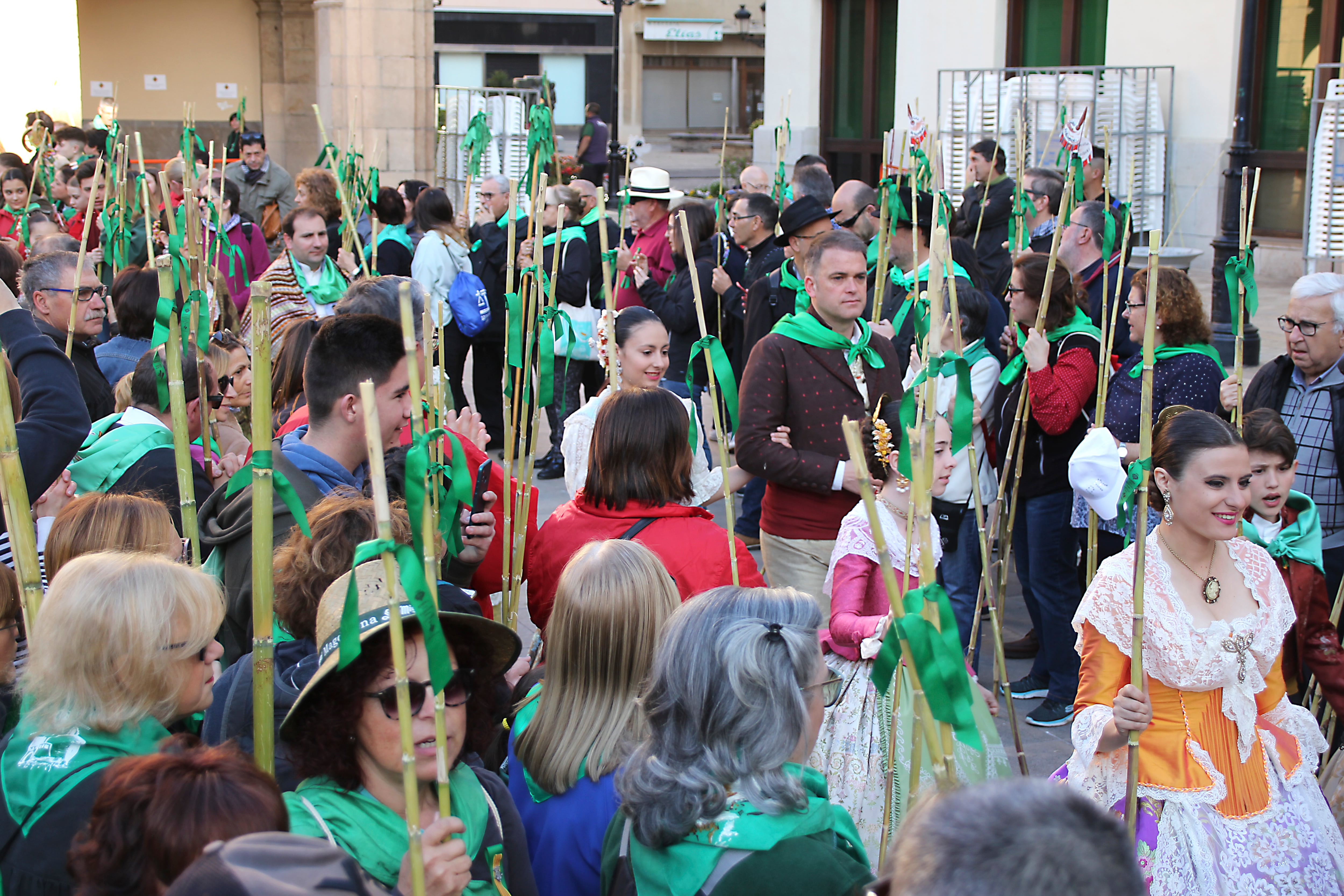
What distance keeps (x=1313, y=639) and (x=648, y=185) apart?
182 inches

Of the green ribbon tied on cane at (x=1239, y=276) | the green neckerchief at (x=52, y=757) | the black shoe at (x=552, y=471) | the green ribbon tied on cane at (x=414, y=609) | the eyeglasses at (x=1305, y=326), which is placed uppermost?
the green ribbon tied on cane at (x=1239, y=276)

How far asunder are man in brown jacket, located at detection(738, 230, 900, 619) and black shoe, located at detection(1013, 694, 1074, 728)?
3.21 ft

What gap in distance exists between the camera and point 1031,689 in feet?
14.5

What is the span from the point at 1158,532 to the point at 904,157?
531 centimetres

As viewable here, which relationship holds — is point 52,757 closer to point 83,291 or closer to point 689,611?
point 689,611

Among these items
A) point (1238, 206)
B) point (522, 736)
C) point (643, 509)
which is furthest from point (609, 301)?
point (1238, 206)

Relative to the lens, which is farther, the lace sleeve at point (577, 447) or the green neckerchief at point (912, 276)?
the green neckerchief at point (912, 276)

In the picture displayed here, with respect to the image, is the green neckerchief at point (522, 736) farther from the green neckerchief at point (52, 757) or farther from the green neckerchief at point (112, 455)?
the green neckerchief at point (112, 455)

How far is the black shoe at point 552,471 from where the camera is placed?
7.05 meters

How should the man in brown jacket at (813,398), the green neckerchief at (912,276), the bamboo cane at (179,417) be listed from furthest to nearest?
the green neckerchief at (912,276) → the man in brown jacket at (813,398) → the bamboo cane at (179,417)

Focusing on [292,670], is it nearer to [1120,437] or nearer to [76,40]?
[1120,437]

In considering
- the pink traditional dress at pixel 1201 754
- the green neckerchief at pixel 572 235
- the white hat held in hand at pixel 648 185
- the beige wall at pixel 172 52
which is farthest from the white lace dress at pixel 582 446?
the beige wall at pixel 172 52

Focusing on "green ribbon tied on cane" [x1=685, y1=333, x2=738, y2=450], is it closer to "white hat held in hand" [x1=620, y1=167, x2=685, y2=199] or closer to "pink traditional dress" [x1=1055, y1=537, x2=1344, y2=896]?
"pink traditional dress" [x1=1055, y1=537, x2=1344, y2=896]

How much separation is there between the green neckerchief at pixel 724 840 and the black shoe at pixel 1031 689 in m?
2.84
